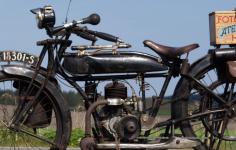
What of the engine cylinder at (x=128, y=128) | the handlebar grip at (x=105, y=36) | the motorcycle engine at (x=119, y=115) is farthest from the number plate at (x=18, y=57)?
the engine cylinder at (x=128, y=128)

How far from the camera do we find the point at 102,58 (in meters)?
8.60

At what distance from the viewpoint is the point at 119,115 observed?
340 inches

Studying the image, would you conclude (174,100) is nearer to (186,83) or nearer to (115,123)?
(186,83)

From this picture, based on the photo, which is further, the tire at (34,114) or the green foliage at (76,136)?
the green foliage at (76,136)

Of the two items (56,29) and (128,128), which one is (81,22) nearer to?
(56,29)

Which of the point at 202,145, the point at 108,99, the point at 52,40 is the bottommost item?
the point at 202,145

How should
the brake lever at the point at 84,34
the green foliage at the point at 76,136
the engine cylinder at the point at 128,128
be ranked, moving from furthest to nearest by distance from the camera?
the green foliage at the point at 76,136 < the brake lever at the point at 84,34 < the engine cylinder at the point at 128,128

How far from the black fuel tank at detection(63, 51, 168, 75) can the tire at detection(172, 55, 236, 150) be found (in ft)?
1.82

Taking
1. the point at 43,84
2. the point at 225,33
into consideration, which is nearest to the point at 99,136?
the point at 43,84

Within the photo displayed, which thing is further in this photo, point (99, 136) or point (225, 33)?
point (225, 33)

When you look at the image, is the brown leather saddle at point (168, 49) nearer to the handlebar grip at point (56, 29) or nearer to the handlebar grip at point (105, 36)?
the handlebar grip at point (105, 36)

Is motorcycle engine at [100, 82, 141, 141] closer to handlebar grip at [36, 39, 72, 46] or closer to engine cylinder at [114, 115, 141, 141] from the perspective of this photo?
engine cylinder at [114, 115, 141, 141]

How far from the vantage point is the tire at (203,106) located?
29.5ft

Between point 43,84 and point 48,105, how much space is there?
0.32 m
